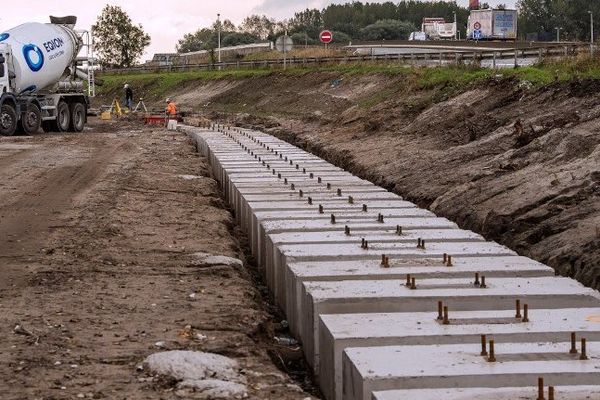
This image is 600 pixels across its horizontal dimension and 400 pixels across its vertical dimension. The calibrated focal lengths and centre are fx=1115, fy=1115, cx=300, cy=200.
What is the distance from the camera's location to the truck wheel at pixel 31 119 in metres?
34.8

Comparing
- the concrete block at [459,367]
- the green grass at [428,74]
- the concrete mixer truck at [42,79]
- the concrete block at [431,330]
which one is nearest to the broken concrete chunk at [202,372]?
the concrete block at [431,330]

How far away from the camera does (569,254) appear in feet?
38.9

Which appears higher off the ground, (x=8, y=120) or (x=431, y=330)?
(x=431, y=330)

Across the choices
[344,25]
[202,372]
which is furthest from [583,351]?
[344,25]

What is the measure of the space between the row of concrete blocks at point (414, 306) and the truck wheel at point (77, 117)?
24523 mm

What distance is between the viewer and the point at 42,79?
3588cm

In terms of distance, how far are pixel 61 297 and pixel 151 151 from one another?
725 inches

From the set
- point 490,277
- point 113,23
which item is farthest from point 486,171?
point 113,23

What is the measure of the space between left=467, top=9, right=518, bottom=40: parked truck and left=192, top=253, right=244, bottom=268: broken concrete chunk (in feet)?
185

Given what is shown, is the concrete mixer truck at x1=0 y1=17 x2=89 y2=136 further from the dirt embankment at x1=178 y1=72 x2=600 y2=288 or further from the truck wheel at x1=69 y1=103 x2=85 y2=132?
A: the dirt embankment at x1=178 y1=72 x2=600 y2=288

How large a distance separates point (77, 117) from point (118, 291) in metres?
28.6

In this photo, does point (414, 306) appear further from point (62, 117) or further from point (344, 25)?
point (344, 25)

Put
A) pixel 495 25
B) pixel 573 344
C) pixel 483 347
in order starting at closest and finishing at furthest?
pixel 483 347 < pixel 573 344 < pixel 495 25

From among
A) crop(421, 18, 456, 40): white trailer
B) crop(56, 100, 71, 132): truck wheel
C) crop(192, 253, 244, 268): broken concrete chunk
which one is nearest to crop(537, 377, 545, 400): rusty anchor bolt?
crop(192, 253, 244, 268): broken concrete chunk
